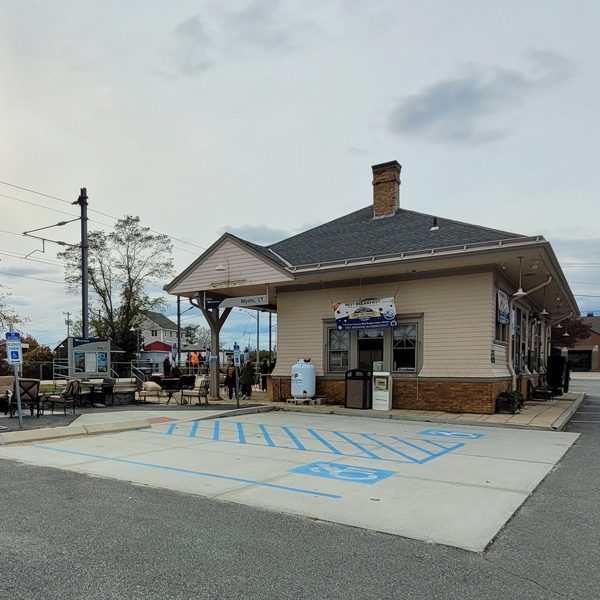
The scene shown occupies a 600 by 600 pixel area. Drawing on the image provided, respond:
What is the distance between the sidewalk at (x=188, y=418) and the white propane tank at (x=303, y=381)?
1.66 ft

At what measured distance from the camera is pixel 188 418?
1294cm

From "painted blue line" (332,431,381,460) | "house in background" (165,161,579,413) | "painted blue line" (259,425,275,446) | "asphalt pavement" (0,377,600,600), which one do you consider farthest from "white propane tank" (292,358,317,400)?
"asphalt pavement" (0,377,600,600)

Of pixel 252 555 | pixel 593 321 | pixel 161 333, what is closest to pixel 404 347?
pixel 252 555

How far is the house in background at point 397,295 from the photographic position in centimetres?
1346

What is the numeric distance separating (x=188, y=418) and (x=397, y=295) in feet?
22.0

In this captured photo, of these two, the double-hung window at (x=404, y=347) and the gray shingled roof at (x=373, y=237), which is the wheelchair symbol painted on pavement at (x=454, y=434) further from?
the gray shingled roof at (x=373, y=237)

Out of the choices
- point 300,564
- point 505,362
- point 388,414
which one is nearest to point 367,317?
point 388,414

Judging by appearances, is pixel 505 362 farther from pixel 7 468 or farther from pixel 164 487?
pixel 7 468

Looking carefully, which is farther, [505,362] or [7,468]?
[505,362]

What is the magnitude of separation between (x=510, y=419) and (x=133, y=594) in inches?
430

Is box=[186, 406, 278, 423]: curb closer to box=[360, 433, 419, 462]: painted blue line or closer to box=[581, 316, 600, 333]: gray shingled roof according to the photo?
box=[360, 433, 419, 462]: painted blue line

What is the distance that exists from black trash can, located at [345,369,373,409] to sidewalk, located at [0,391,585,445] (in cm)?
37

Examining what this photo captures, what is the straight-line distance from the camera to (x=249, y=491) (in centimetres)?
605

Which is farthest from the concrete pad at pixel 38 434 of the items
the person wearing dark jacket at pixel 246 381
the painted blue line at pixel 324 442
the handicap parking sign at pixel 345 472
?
the person wearing dark jacket at pixel 246 381
